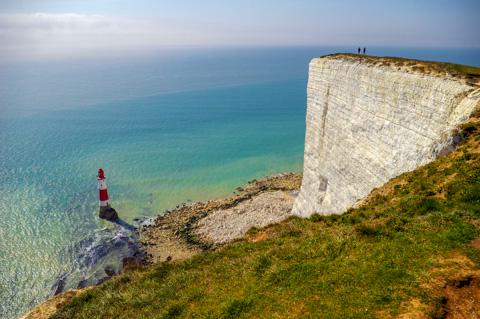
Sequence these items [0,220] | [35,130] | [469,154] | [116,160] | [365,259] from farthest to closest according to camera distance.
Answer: [35,130], [116,160], [0,220], [469,154], [365,259]

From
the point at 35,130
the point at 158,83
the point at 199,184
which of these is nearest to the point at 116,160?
the point at 199,184

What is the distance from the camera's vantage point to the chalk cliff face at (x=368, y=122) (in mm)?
17484

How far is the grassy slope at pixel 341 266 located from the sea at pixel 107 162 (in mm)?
20902

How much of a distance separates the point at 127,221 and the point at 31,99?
98.4m

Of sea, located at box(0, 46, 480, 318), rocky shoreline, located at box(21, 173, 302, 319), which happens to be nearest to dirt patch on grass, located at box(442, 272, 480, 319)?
rocky shoreline, located at box(21, 173, 302, 319)

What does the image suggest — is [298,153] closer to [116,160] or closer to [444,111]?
[116,160]

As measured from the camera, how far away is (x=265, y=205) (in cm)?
4081

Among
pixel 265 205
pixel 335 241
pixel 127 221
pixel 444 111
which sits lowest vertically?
pixel 127 221

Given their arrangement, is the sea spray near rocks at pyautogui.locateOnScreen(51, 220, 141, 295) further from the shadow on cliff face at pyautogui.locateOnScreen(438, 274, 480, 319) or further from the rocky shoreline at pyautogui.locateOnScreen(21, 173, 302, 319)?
the shadow on cliff face at pyautogui.locateOnScreen(438, 274, 480, 319)

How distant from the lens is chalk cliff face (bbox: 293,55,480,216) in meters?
17.5

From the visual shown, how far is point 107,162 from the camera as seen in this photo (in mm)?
60625

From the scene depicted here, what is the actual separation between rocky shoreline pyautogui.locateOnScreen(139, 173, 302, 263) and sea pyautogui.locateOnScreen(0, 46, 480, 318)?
2679 mm

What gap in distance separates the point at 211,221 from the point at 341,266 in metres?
28.8

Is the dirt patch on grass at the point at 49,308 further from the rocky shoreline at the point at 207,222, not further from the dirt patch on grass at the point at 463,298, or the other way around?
the dirt patch on grass at the point at 463,298
